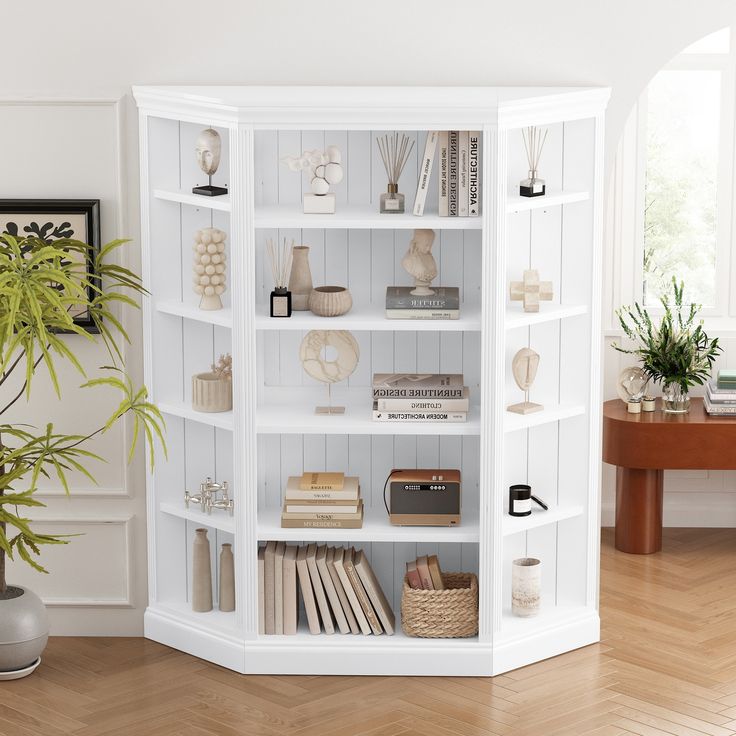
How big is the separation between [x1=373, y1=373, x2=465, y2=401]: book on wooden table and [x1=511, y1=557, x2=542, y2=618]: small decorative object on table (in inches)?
28.4

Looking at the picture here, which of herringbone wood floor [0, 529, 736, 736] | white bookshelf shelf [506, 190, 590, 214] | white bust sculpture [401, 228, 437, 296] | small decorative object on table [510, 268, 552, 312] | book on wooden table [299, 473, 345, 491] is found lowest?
herringbone wood floor [0, 529, 736, 736]

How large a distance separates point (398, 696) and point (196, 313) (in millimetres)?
1538

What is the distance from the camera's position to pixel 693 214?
20.1ft

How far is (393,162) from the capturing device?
177 inches

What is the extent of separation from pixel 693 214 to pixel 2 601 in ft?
12.1

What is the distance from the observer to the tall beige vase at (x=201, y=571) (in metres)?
4.75

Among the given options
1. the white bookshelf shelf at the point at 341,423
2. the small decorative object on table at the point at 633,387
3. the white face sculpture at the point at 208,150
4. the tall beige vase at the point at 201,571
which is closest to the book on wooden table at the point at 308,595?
the tall beige vase at the point at 201,571

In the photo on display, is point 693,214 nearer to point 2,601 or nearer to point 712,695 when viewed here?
point 712,695

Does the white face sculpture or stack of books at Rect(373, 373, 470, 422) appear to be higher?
the white face sculpture

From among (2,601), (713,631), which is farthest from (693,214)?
(2,601)

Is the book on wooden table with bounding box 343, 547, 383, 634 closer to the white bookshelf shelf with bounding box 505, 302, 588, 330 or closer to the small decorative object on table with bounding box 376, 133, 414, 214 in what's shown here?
the white bookshelf shelf with bounding box 505, 302, 588, 330

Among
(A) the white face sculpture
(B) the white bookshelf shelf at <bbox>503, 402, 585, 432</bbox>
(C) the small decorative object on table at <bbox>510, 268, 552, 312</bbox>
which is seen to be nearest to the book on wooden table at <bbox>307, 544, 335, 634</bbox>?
(B) the white bookshelf shelf at <bbox>503, 402, 585, 432</bbox>

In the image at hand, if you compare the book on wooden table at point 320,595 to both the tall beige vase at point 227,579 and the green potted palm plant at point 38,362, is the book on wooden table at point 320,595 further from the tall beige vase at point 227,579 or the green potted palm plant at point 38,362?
the green potted palm plant at point 38,362

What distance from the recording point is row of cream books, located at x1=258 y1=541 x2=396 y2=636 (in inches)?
183
